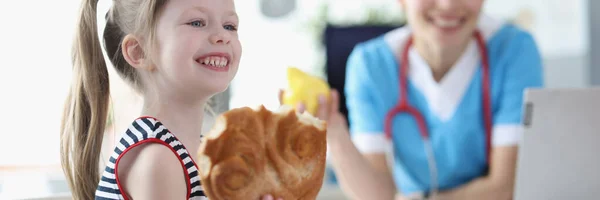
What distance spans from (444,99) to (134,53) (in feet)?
3.54

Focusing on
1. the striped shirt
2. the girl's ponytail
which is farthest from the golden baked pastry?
the girl's ponytail

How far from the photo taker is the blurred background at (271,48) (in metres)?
2.14

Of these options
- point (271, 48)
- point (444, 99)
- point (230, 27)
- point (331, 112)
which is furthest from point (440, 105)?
point (271, 48)

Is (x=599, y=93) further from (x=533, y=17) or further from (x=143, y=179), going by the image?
(x=533, y=17)

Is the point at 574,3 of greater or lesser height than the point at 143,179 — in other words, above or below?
below

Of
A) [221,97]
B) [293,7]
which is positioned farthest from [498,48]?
[293,7]

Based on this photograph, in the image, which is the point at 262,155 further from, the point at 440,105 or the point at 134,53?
the point at 440,105

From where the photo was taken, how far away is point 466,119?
158 cm

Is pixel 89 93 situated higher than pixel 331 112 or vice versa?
pixel 89 93

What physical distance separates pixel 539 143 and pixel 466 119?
46cm

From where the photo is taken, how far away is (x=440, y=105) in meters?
1.60

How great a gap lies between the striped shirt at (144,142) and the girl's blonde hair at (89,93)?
0.21 ft

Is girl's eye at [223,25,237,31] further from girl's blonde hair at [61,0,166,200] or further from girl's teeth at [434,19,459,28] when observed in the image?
girl's teeth at [434,19,459,28]

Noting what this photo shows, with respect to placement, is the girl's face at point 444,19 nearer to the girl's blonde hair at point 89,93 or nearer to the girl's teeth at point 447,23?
the girl's teeth at point 447,23
